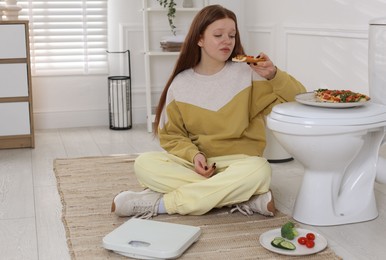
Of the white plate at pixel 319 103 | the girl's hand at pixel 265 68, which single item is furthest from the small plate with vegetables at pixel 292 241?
the girl's hand at pixel 265 68

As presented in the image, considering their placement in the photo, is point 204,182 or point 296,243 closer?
point 296,243

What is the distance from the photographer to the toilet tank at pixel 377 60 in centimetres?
→ 241

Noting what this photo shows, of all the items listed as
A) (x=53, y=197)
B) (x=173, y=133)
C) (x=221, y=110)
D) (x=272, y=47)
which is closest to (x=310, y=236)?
(x=221, y=110)

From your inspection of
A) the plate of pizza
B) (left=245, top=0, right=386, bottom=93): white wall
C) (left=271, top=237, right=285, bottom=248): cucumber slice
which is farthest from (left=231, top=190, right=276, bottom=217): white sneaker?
(left=245, top=0, right=386, bottom=93): white wall

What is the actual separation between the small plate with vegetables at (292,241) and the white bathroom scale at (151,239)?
0.84 ft

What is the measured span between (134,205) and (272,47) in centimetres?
194

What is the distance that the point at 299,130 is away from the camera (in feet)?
7.32

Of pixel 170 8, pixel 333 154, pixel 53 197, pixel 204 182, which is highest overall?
pixel 170 8

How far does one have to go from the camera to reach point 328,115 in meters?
2.22

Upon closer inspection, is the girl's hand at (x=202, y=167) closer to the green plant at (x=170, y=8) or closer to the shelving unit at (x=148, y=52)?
the shelving unit at (x=148, y=52)

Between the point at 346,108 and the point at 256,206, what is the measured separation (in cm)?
51

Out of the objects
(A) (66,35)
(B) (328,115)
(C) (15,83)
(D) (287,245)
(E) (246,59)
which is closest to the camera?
(D) (287,245)

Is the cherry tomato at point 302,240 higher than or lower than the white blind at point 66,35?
lower

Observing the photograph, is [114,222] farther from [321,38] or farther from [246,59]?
[321,38]
